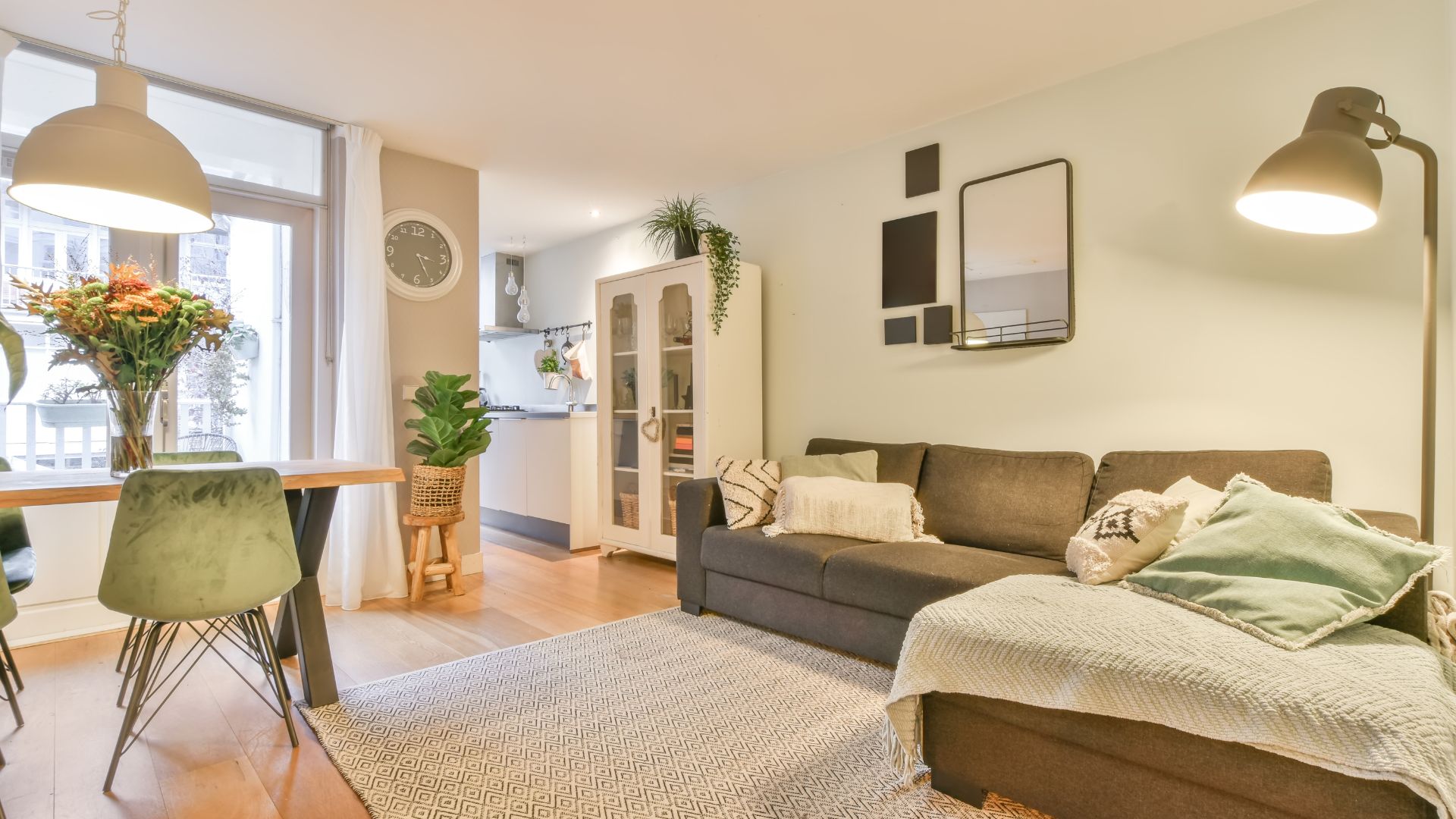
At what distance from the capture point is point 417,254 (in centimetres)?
376

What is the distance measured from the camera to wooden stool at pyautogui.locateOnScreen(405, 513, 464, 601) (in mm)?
3383

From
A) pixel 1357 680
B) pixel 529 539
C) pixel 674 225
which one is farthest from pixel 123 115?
pixel 529 539

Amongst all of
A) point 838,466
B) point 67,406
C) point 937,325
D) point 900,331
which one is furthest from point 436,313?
point 937,325

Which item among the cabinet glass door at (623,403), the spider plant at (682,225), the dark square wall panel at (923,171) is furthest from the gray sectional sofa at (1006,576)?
the spider plant at (682,225)

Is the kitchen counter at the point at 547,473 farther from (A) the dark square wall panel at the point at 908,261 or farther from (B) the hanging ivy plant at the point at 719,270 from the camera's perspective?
(A) the dark square wall panel at the point at 908,261

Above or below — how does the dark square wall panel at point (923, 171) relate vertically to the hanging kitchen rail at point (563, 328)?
above

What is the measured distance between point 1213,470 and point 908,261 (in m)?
1.62

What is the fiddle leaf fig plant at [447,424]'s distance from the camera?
11.2 ft

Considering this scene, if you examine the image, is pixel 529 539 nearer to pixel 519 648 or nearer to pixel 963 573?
pixel 519 648

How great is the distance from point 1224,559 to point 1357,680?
50 centimetres

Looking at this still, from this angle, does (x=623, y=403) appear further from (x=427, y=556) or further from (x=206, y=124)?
(x=206, y=124)

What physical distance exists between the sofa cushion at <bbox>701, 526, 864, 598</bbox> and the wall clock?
210cm

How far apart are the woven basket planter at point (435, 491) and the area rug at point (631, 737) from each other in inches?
41.2

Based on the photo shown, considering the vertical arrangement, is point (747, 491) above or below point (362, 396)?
below
